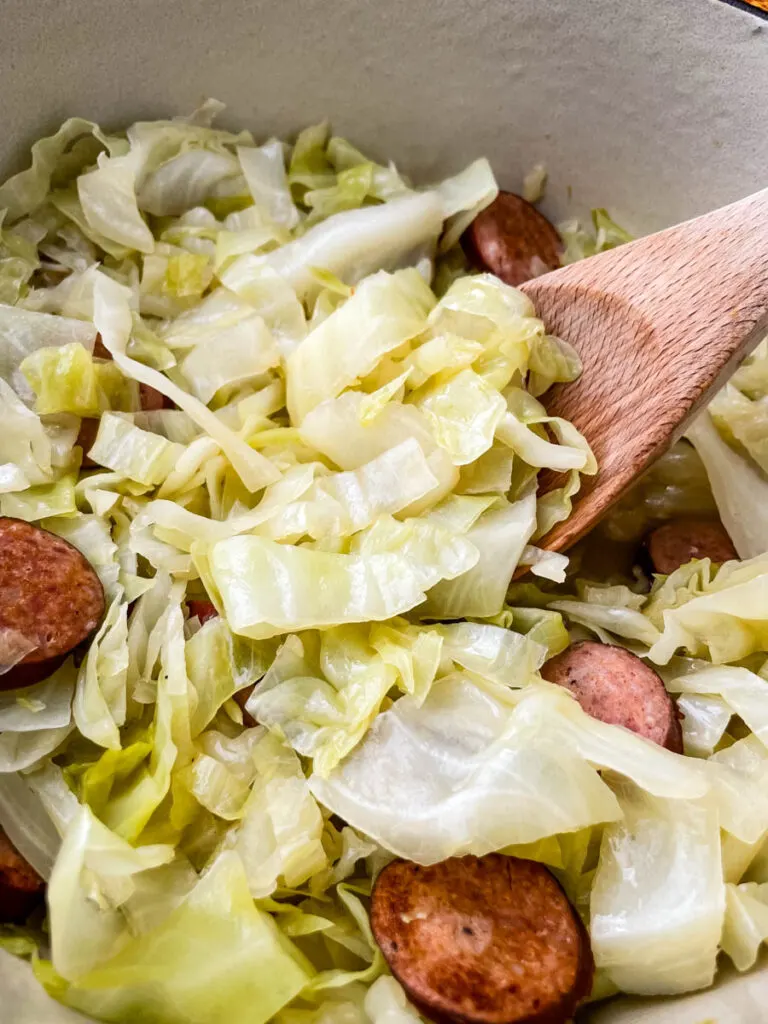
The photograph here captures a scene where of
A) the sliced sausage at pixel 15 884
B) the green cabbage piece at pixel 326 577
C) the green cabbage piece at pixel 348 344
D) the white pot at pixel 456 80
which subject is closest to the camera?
the sliced sausage at pixel 15 884

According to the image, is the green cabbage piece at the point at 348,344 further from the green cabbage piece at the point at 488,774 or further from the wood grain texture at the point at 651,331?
the green cabbage piece at the point at 488,774

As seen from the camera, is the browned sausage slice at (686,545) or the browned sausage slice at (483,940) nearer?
the browned sausage slice at (483,940)

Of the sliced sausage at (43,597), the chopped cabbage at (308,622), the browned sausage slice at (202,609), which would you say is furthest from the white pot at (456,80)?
the browned sausage slice at (202,609)

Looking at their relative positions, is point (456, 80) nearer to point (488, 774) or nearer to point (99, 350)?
point (99, 350)

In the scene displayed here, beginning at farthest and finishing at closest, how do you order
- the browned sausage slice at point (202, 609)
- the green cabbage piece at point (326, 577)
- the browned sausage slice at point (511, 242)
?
the browned sausage slice at point (511, 242)
the browned sausage slice at point (202, 609)
the green cabbage piece at point (326, 577)

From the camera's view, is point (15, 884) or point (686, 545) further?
point (686, 545)

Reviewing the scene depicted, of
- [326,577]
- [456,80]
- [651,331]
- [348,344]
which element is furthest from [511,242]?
[326,577]

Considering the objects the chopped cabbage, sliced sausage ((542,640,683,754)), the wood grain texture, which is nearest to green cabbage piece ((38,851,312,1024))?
the chopped cabbage

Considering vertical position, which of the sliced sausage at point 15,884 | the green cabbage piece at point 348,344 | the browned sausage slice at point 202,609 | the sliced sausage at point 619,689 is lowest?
the sliced sausage at point 15,884
